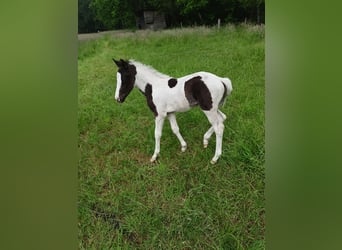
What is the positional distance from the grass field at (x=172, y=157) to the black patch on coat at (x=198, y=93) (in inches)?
1.3

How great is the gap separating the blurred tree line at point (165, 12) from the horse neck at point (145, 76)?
163 mm

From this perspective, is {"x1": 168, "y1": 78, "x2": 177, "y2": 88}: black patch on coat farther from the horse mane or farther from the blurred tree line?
the blurred tree line

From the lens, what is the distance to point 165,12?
1.17m

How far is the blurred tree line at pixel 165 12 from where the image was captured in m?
1.13

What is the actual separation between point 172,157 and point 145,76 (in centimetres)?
28

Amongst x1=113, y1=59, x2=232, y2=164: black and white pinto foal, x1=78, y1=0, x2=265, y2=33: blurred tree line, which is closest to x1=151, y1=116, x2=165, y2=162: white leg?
x1=113, y1=59, x2=232, y2=164: black and white pinto foal

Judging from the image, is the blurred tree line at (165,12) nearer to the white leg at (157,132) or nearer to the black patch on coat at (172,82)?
the black patch on coat at (172,82)

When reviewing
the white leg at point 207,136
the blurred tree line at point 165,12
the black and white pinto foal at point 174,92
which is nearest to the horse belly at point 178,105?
the black and white pinto foal at point 174,92

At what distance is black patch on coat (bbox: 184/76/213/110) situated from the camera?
108 cm

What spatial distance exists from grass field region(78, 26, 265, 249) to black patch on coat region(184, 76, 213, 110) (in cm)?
3

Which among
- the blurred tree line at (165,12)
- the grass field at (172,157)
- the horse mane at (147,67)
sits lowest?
the grass field at (172,157)

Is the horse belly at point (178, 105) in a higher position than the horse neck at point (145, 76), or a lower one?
lower
